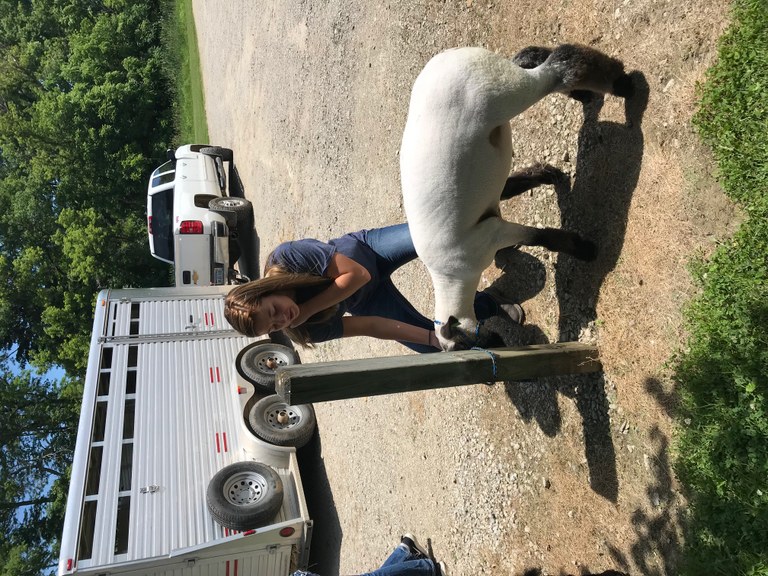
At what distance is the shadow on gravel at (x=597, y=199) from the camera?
130 inches

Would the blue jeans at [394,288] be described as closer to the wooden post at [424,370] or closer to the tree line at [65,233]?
the wooden post at [424,370]

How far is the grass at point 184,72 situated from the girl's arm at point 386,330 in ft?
55.5

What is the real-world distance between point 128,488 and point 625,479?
527 cm

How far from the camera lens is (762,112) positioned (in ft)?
8.29

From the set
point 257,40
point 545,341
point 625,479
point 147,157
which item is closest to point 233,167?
point 257,40

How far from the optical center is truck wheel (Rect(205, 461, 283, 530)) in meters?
5.82

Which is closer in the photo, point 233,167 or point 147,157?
point 233,167

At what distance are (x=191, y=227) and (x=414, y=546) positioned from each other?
792cm

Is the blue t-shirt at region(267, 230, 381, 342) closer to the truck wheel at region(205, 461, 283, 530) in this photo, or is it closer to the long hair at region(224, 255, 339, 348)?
the long hair at region(224, 255, 339, 348)

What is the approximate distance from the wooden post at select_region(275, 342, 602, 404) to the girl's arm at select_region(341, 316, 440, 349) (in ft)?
2.69

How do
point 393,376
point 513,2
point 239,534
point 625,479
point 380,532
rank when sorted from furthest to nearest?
point 380,532
point 239,534
point 513,2
point 625,479
point 393,376

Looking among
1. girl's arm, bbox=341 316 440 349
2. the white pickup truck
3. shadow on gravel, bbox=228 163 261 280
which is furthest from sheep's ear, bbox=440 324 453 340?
shadow on gravel, bbox=228 163 261 280

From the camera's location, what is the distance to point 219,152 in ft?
44.9

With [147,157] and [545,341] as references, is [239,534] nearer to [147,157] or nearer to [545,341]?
[545,341]
